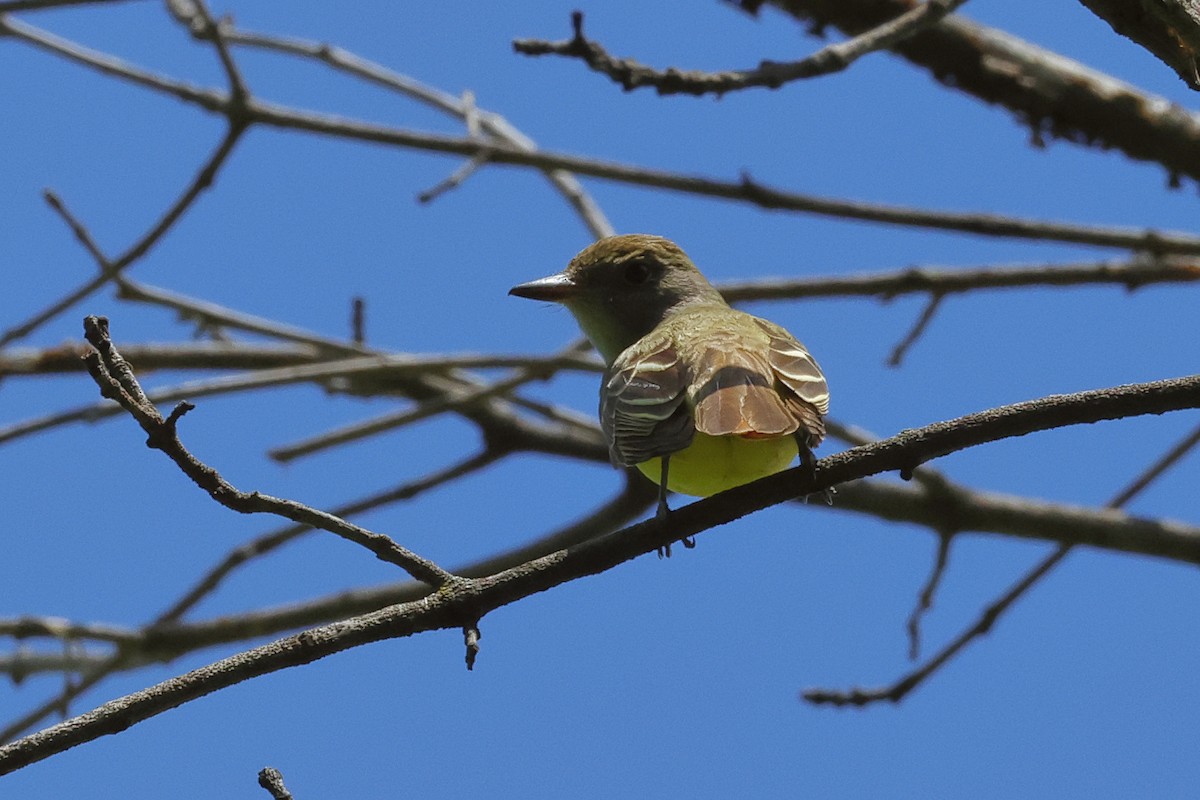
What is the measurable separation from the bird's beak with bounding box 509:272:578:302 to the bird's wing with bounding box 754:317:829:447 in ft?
3.83

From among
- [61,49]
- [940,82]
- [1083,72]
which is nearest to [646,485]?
[940,82]

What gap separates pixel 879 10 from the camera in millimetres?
6375

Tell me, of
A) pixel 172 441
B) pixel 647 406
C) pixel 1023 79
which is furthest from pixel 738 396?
pixel 1023 79

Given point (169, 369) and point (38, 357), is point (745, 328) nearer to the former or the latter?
point (169, 369)

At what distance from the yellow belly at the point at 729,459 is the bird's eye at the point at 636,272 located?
161 cm

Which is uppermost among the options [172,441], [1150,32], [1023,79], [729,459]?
[1023,79]

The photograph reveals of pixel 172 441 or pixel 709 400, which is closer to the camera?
pixel 172 441

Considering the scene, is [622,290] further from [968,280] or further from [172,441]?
[172,441]

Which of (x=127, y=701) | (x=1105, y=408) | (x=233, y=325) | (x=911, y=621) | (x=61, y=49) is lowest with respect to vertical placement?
(x=127, y=701)

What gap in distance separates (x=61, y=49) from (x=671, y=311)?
296cm

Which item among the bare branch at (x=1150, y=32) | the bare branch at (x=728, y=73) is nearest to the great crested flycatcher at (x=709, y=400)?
the bare branch at (x=728, y=73)

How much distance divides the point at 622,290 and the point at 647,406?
1815 millimetres

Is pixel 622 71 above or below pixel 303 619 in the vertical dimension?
above

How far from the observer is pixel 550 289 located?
217 inches
